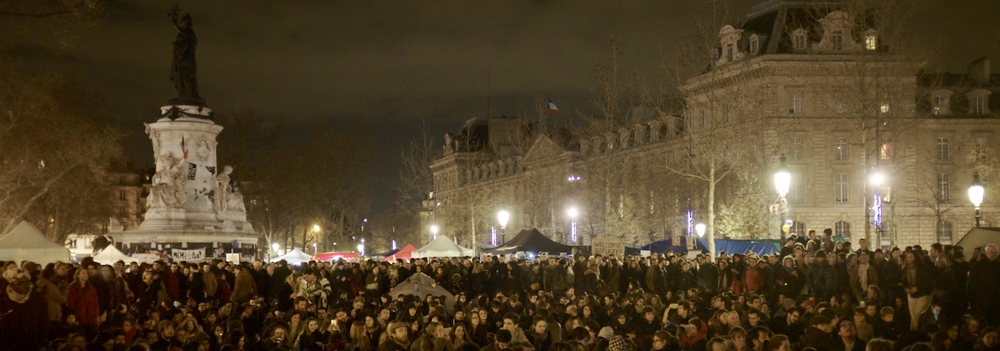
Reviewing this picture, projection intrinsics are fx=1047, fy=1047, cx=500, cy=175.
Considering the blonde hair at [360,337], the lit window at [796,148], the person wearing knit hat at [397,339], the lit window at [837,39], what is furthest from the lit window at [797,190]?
the person wearing knit hat at [397,339]

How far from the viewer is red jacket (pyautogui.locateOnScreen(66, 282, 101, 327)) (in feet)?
53.8

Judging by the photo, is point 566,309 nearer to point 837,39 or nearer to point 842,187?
point 837,39

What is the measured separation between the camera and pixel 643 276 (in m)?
25.2

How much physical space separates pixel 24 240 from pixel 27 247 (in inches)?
10.3

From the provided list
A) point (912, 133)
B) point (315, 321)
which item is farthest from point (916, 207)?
point (315, 321)

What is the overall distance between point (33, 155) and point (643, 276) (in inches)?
1318

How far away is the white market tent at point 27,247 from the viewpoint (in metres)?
28.1

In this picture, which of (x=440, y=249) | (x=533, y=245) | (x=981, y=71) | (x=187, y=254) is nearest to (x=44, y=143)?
(x=187, y=254)

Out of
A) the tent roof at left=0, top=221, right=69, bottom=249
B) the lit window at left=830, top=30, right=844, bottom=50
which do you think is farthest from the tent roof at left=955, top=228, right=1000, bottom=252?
the lit window at left=830, top=30, right=844, bottom=50

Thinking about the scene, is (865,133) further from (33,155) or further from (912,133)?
(33,155)

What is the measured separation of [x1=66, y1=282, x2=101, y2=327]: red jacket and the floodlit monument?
2389 cm

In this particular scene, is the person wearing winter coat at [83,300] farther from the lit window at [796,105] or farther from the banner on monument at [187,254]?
the lit window at [796,105]

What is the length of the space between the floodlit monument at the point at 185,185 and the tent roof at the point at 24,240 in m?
10.5

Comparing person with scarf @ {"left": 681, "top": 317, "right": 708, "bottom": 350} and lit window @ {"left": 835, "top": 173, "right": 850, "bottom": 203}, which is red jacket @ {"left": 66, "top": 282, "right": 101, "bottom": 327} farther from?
lit window @ {"left": 835, "top": 173, "right": 850, "bottom": 203}
